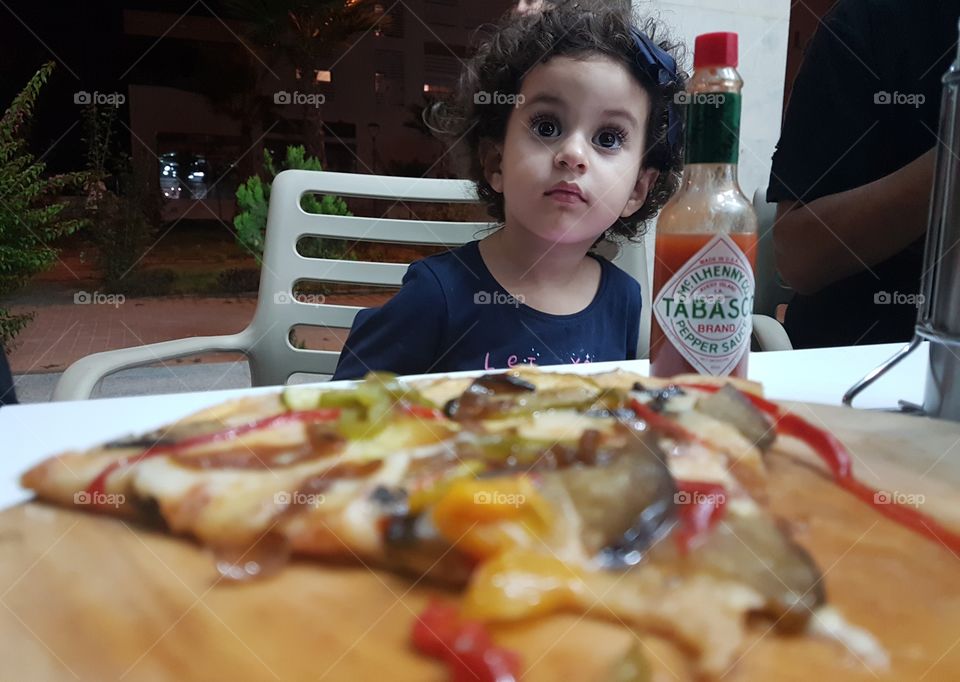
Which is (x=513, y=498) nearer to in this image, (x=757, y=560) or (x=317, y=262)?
(x=757, y=560)

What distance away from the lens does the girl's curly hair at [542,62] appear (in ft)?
3.66

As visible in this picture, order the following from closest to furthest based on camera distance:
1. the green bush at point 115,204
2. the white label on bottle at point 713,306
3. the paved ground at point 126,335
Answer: the white label on bottle at point 713,306 < the paved ground at point 126,335 < the green bush at point 115,204

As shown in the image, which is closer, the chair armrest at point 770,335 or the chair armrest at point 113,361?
the chair armrest at point 113,361

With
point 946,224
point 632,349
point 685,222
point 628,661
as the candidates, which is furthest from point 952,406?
point 632,349

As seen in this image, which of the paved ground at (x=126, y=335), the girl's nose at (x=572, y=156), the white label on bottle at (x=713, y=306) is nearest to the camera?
the white label on bottle at (x=713, y=306)

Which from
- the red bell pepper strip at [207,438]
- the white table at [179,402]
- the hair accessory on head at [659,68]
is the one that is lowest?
the white table at [179,402]

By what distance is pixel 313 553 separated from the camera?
11.7 inches

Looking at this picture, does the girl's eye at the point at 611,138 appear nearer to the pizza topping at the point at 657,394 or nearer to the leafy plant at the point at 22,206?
the pizza topping at the point at 657,394

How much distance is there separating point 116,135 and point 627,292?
3138mm

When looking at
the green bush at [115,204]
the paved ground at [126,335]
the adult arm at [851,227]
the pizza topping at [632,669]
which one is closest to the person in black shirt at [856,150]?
the adult arm at [851,227]

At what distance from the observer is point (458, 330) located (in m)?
1.12

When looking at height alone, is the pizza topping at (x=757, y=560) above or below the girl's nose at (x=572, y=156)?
below

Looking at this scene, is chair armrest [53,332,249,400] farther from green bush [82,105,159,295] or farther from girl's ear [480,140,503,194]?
green bush [82,105,159,295]

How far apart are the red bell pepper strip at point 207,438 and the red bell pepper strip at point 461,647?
0.20m
